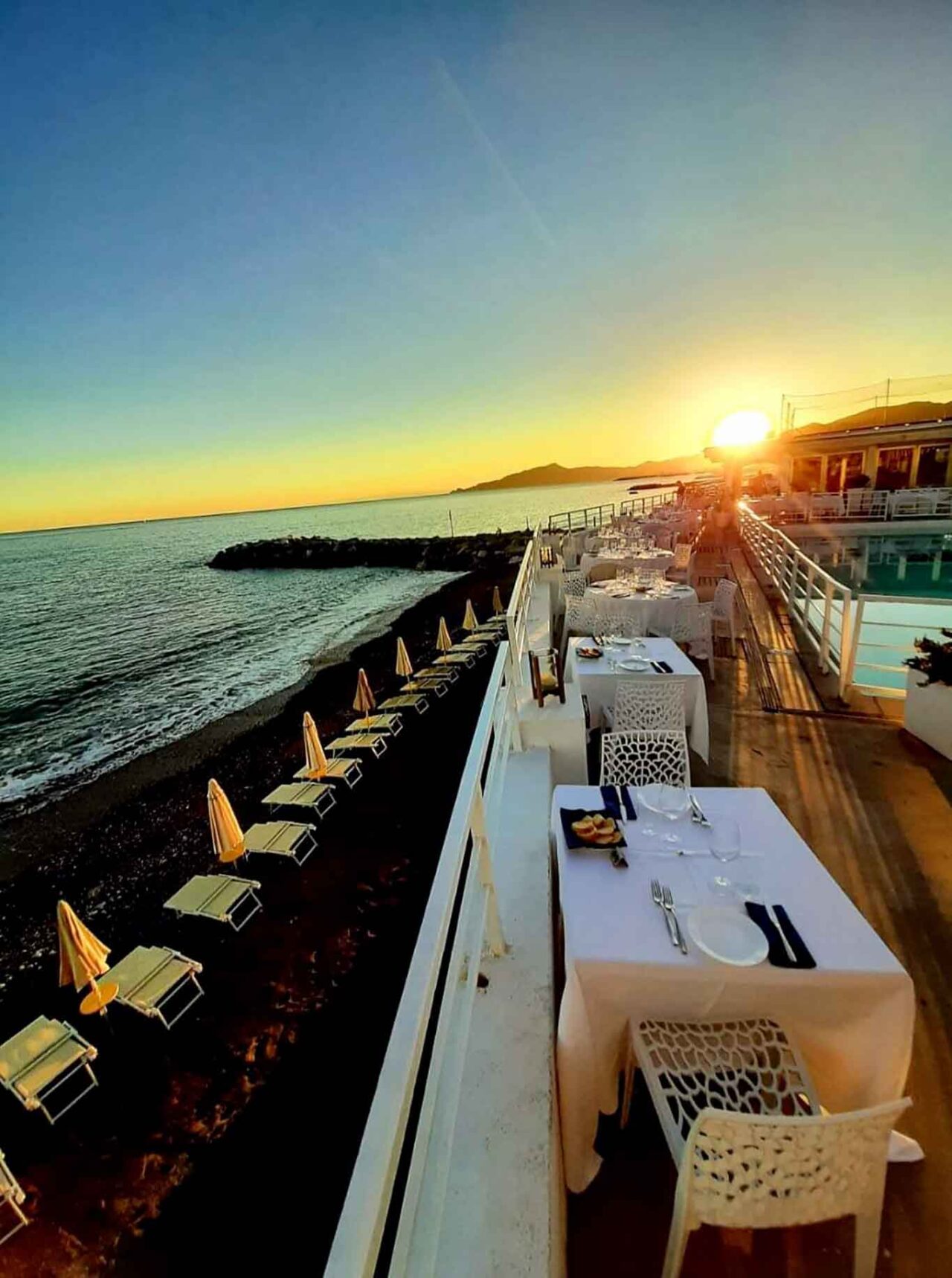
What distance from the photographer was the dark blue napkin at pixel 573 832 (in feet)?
6.79

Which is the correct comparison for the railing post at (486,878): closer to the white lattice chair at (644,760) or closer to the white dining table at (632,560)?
the white lattice chair at (644,760)

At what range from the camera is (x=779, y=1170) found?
116cm

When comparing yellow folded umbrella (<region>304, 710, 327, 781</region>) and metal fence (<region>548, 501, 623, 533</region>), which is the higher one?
metal fence (<region>548, 501, 623, 533</region>)

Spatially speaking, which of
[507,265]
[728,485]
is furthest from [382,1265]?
[728,485]

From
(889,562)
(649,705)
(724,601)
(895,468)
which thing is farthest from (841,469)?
(649,705)

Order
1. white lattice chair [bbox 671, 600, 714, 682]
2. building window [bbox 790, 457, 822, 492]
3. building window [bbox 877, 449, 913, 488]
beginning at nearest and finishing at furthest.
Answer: white lattice chair [bbox 671, 600, 714, 682] < building window [bbox 877, 449, 913, 488] < building window [bbox 790, 457, 822, 492]

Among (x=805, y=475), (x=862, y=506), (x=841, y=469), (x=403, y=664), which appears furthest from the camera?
(x=805, y=475)

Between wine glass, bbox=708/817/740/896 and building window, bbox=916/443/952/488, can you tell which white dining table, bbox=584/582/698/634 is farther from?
building window, bbox=916/443/952/488

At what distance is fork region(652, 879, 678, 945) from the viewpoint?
1.64 metres

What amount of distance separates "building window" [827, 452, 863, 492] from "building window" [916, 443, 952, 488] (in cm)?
187

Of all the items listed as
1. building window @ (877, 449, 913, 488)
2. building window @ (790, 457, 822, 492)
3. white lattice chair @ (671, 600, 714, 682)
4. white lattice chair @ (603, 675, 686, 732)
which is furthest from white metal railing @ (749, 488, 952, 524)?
white lattice chair @ (603, 675, 686, 732)

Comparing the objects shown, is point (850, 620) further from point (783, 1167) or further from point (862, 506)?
point (862, 506)

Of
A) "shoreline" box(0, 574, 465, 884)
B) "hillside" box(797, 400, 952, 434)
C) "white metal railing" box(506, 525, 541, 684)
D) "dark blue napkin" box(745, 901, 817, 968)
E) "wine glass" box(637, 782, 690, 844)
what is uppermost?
"hillside" box(797, 400, 952, 434)

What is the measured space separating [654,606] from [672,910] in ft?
17.3
